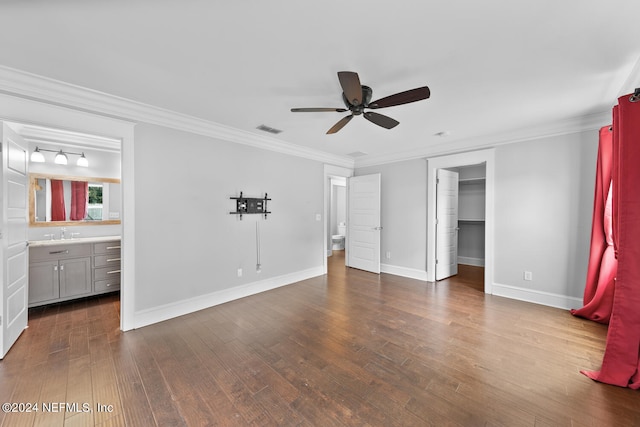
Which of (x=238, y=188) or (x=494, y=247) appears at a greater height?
(x=238, y=188)

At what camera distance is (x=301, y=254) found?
480cm

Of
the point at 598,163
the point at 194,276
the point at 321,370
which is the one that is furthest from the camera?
the point at 194,276

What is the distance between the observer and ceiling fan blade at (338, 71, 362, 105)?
1813 mm

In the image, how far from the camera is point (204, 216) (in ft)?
11.4

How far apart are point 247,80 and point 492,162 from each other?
3833 millimetres

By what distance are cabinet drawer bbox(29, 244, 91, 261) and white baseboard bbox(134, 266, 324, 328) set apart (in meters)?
1.62

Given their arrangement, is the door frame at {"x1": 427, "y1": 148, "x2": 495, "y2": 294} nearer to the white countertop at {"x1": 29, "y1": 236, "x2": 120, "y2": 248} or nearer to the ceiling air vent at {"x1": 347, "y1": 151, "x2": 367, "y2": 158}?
the ceiling air vent at {"x1": 347, "y1": 151, "x2": 367, "y2": 158}

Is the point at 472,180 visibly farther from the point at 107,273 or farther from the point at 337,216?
the point at 107,273

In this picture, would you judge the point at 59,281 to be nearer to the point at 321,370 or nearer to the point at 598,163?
the point at 321,370

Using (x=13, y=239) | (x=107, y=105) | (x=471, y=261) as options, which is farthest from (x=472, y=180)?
(x=13, y=239)

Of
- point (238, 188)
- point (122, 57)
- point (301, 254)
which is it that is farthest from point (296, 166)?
point (122, 57)

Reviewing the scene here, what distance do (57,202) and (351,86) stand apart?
464 centimetres

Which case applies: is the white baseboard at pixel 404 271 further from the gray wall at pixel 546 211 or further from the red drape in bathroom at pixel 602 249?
the red drape in bathroom at pixel 602 249

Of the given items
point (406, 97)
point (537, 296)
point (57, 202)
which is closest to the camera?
point (406, 97)
